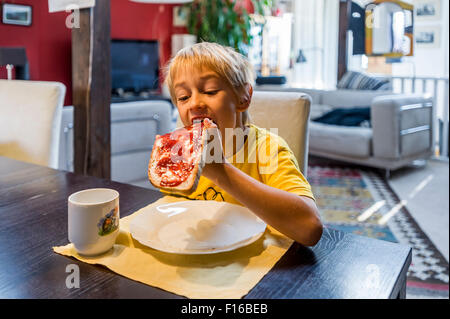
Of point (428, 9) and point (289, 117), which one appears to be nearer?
point (289, 117)

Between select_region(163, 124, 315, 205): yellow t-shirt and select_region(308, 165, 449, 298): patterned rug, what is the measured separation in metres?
1.19

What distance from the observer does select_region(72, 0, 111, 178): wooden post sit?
1707 millimetres

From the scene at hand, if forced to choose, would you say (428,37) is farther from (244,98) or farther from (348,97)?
(244,98)

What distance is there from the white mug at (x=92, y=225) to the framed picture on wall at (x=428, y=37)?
5.85 m

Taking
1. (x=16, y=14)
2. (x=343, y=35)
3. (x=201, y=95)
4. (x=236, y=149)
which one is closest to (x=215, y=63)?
(x=201, y=95)

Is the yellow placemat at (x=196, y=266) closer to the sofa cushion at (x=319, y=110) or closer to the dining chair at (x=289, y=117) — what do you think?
the dining chair at (x=289, y=117)

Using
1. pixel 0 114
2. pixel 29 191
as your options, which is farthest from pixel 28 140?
pixel 29 191

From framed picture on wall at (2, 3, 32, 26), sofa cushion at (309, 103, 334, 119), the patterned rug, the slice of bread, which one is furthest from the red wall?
the slice of bread

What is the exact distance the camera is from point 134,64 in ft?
19.2

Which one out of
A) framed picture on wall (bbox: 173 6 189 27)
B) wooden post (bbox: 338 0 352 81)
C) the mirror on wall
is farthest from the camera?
framed picture on wall (bbox: 173 6 189 27)

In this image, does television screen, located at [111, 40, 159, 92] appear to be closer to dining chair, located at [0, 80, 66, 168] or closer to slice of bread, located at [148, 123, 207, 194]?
dining chair, located at [0, 80, 66, 168]

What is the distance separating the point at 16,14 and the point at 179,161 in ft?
15.5
